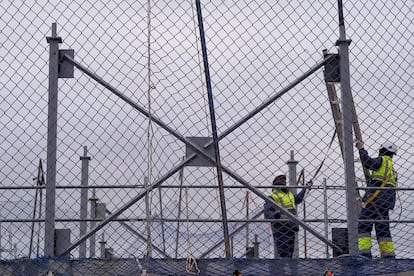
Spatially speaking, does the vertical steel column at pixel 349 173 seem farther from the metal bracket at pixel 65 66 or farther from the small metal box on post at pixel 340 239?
the metal bracket at pixel 65 66

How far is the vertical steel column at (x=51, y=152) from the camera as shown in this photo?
5.01 m

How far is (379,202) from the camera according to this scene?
6844 millimetres

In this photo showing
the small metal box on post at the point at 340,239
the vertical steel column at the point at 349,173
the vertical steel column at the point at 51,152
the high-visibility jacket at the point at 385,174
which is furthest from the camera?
the high-visibility jacket at the point at 385,174

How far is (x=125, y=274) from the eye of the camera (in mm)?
5039

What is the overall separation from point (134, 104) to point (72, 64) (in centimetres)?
51

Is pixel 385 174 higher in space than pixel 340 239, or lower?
higher

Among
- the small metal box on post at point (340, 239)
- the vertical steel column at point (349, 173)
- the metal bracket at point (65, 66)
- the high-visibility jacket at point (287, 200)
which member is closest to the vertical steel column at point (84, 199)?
the high-visibility jacket at point (287, 200)

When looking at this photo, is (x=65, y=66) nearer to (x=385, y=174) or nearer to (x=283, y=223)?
(x=283, y=223)

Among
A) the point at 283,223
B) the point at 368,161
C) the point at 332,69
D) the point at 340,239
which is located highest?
the point at 332,69

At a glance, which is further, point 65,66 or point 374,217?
point 374,217

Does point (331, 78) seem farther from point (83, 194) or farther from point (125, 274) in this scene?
point (83, 194)

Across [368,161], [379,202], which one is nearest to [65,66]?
[368,161]

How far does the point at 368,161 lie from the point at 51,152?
263 cm

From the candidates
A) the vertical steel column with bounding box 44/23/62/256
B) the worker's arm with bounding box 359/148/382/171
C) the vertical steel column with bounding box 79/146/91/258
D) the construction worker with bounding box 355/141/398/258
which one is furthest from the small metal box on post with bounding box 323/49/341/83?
the vertical steel column with bounding box 79/146/91/258
